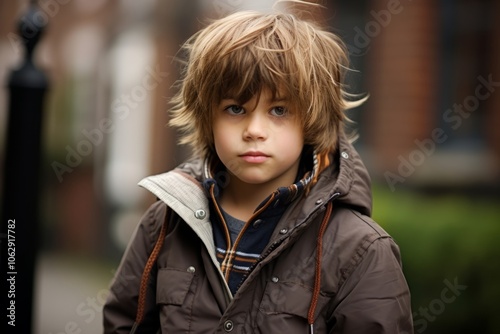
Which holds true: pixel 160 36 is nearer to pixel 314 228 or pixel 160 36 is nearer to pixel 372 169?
pixel 372 169

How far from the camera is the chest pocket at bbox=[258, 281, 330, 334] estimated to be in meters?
2.10

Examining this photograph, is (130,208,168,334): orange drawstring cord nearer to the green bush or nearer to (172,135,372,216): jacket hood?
(172,135,372,216): jacket hood

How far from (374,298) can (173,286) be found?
60 centimetres

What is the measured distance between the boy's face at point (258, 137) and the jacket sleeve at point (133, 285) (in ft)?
1.38


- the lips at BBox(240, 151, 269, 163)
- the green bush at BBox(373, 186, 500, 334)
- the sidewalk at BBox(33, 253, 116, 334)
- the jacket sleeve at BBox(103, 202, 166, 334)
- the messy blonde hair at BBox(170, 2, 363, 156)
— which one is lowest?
the sidewalk at BBox(33, 253, 116, 334)

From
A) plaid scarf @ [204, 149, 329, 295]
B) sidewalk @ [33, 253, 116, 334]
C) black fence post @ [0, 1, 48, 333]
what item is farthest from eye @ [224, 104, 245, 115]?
sidewalk @ [33, 253, 116, 334]

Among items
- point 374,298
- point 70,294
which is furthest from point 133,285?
point 70,294

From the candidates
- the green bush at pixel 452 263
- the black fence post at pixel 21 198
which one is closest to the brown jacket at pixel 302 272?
the black fence post at pixel 21 198

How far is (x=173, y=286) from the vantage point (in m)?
2.26

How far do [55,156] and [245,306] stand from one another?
9721mm

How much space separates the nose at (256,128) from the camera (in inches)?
84.3

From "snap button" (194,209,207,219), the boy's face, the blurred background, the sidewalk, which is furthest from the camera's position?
the sidewalk

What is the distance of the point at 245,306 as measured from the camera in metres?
2.14

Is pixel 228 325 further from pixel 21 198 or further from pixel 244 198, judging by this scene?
pixel 21 198
